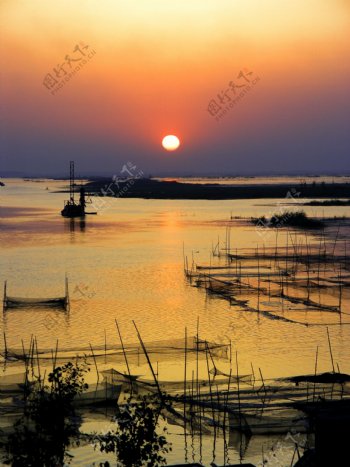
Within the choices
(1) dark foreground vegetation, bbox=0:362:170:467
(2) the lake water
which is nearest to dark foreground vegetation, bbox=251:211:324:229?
(2) the lake water

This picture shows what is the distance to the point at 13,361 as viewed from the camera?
15.7 m

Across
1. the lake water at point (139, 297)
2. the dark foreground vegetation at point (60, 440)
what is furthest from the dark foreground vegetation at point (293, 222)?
the dark foreground vegetation at point (60, 440)

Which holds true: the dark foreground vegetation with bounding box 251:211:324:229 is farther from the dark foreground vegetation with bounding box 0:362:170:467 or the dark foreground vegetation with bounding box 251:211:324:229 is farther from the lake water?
the dark foreground vegetation with bounding box 0:362:170:467

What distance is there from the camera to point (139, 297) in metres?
25.2

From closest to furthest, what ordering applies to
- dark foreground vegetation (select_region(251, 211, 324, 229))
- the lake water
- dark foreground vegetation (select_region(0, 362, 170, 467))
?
dark foreground vegetation (select_region(0, 362, 170, 467))
the lake water
dark foreground vegetation (select_region(251, 211, 324, 229))

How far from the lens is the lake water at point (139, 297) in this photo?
18.2 m

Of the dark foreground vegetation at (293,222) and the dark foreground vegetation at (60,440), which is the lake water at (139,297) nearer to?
the dark foreground vegetation at (293,222)

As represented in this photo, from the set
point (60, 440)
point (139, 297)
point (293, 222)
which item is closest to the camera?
point (60, 440)

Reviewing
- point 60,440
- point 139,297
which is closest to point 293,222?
point 139,297

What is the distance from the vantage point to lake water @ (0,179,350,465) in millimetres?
18156

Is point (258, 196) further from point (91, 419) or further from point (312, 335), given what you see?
point (91, 419)

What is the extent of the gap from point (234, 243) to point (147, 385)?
2587 cm

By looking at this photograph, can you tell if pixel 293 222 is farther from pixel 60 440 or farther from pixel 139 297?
pixel 60 440

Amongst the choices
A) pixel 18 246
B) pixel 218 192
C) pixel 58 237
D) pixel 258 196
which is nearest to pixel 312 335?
pixel 18 246
